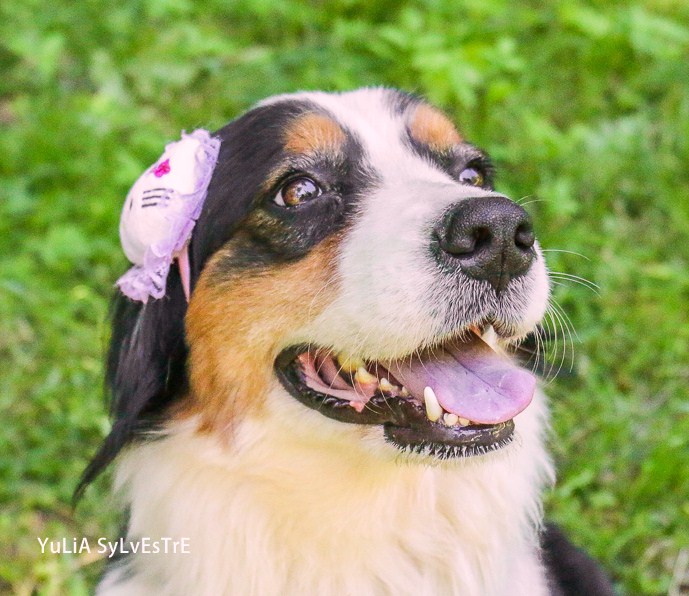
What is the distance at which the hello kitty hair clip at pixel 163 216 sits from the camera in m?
3.06

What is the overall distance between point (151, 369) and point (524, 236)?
1.34 m

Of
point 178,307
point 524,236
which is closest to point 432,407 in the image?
point 524,236

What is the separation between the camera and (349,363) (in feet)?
9.46

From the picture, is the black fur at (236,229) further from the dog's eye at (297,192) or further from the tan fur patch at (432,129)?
the tan fur patch at (432,129)

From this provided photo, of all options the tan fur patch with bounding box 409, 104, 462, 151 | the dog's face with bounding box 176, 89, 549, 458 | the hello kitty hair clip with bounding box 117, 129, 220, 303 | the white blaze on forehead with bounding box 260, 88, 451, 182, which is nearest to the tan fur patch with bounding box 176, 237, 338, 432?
the dog's face with bounding box 176, 89, 549, 458

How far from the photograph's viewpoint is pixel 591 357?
16.5 ft

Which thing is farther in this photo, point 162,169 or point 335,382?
point 162,169

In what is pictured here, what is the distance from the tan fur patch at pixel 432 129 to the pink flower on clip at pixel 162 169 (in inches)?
33.5

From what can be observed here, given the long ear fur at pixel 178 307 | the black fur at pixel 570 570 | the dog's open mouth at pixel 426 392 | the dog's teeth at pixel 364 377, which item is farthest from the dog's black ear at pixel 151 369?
the black fur at pixel 570 570

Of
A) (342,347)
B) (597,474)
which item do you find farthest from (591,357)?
(342,347)

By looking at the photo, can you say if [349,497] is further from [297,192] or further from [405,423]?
[297,192]

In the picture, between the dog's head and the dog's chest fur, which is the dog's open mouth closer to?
the dog's head

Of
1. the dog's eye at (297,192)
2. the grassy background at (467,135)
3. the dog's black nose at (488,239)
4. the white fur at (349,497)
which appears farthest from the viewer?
the grassy background at (467,135)

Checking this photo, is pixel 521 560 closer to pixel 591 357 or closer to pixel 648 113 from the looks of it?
pixel 591 357
